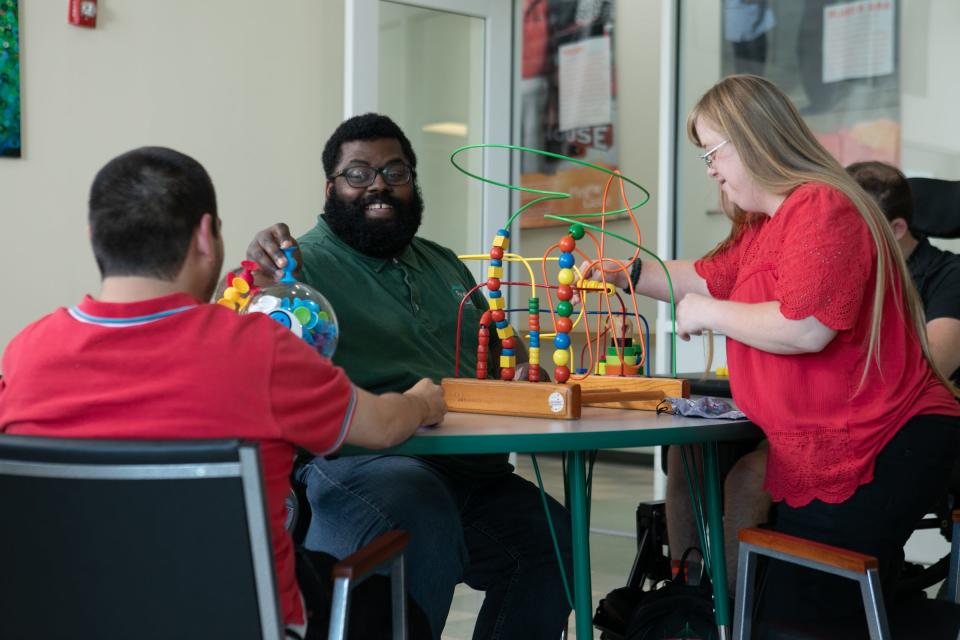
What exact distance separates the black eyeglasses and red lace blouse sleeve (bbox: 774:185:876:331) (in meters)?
0.94

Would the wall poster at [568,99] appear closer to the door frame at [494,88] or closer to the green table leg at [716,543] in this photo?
the door frame at [494,88]

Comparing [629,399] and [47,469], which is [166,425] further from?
[629,399]

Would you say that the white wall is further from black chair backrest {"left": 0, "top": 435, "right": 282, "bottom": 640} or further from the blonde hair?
black chair backrest {"left": 0, "top": 435, "right": 282, "bottom": 640}

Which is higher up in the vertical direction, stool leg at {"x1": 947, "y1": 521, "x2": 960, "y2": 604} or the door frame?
the door frame

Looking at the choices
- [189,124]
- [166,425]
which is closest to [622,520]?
[189,124]

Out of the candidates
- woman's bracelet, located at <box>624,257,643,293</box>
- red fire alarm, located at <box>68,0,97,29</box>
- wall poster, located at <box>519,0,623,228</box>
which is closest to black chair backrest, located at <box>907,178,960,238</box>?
woman's bracelet, located at <box>624,257,643,293</box>

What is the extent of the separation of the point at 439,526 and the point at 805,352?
689 millimetres

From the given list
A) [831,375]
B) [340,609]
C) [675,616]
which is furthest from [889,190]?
[340,609]

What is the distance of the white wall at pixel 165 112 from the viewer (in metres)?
4.07

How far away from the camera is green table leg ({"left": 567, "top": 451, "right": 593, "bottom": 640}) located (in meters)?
1.73

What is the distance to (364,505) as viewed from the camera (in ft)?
6.40

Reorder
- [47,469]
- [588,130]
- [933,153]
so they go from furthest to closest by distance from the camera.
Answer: [588,130] → [933,153] → [47,469]

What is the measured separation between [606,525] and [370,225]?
2752 millimetres

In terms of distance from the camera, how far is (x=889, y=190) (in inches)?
110
